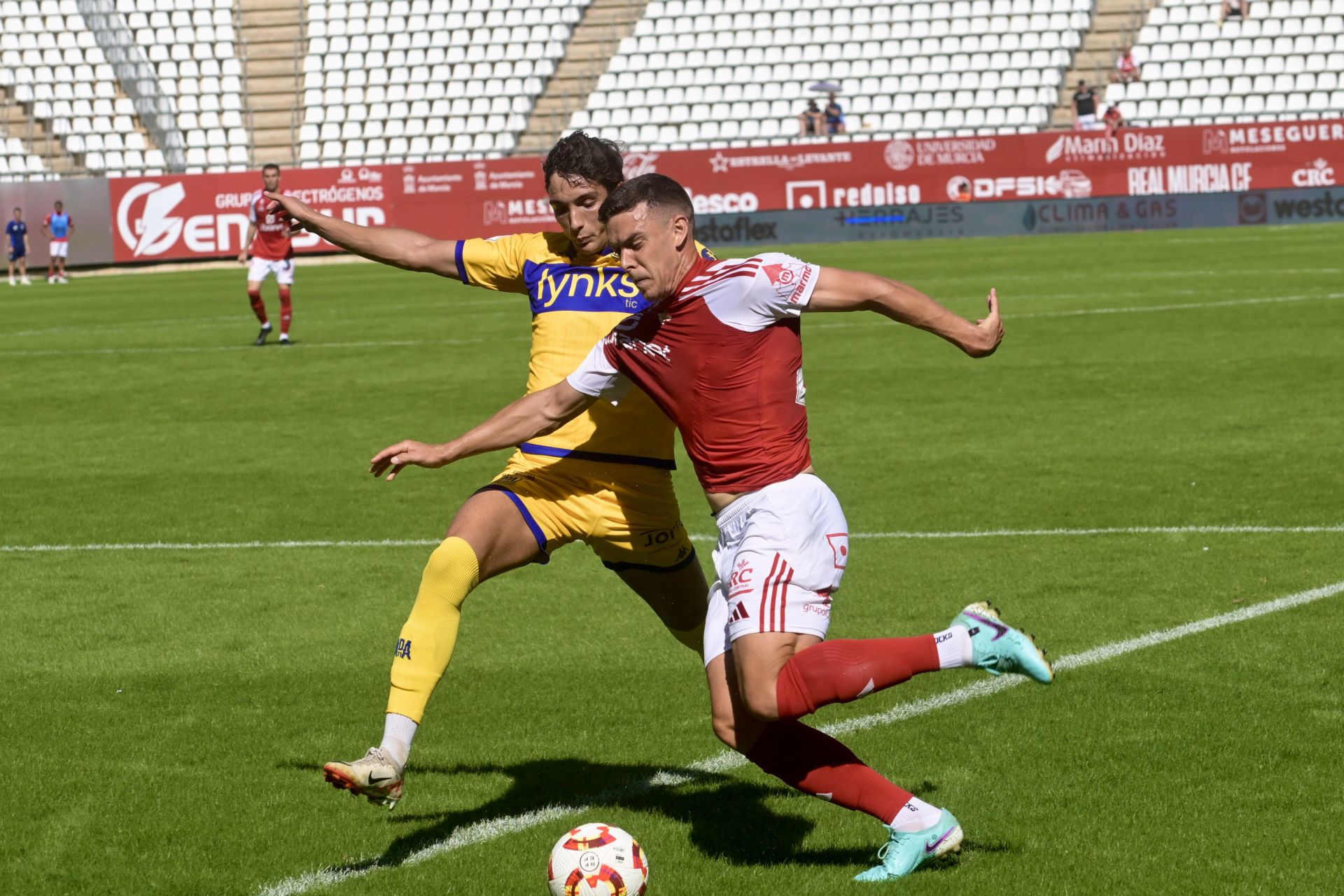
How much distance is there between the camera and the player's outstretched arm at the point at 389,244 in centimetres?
592

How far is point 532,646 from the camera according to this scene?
23.7 ft

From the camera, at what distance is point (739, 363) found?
4668mm

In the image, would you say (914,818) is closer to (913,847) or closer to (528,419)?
(913,847)

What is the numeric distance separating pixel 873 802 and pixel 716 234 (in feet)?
110

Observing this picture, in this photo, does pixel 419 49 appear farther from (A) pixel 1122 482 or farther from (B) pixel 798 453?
(B) pixel 798 453

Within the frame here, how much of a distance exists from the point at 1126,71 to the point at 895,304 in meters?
38.1

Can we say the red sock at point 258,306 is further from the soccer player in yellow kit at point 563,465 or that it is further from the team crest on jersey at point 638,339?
the team crest on jersey at point 638,339

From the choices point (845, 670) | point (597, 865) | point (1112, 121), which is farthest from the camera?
point (1112, 121)

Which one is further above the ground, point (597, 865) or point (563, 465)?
Result: point (563, 465)

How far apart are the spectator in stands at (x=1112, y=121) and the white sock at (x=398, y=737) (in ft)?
112

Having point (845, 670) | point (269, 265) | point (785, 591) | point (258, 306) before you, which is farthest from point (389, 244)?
point (269, 265)

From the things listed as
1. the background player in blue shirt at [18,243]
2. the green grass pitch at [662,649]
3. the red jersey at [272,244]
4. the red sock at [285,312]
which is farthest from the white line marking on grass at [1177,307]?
the background player in blue shirt at [18,243]

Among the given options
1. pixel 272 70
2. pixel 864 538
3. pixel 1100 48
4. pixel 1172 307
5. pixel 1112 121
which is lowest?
pixel 864 538

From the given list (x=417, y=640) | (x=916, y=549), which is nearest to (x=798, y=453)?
(x=417, y=640)
